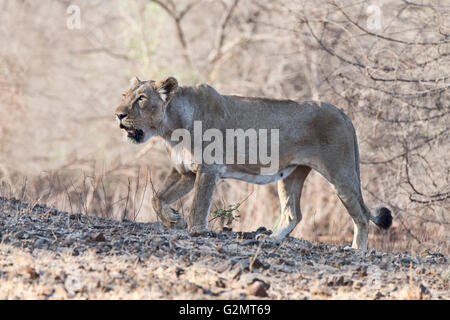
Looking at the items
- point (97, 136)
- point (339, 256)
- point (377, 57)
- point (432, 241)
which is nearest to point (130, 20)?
point (97, 136)

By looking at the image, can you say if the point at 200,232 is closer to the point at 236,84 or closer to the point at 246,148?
the point at 246,148

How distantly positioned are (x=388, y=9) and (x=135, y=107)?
618cm

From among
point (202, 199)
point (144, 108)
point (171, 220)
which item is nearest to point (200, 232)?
point (202, 199)

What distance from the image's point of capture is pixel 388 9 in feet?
39.8

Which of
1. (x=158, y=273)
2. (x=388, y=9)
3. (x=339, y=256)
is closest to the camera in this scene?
(x=158, y=273)

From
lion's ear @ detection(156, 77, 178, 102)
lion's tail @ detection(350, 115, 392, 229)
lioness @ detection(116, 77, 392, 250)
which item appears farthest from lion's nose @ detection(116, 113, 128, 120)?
lion's tail @ detection(350, 115, 392, 229)

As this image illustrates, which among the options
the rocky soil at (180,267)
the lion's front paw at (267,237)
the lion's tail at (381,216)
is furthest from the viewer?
the lion's tail at (381,216)

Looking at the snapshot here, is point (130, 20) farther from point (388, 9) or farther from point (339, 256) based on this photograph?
point (339, 256)

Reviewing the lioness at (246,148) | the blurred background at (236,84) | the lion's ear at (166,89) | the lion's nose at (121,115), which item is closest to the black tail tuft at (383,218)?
the lioness at (246,148)

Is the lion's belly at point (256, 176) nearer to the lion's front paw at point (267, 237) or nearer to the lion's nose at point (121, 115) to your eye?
the lion's front paw at point (267, 237)

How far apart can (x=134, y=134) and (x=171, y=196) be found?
2.38 feet

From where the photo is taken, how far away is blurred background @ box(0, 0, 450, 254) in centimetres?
1012

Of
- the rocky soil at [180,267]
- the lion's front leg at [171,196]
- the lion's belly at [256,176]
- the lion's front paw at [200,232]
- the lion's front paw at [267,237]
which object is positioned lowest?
the rocky soil at [180,267]

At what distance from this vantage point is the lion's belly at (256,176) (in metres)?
7.77
